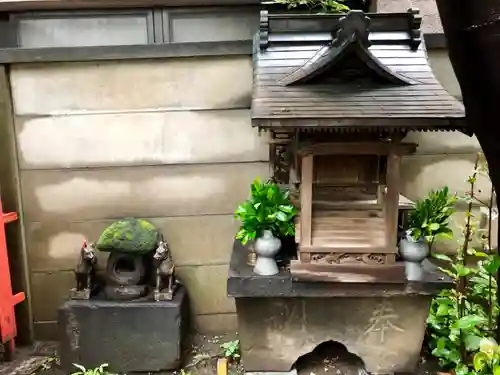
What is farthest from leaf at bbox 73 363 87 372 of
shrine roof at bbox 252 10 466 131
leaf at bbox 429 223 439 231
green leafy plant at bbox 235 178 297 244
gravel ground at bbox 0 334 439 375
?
leaf at bbox 429 223 439 231

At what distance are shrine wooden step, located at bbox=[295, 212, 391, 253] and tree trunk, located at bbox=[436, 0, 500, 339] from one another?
87 cm

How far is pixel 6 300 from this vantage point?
3350 mm

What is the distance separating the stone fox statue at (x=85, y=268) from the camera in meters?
3.27

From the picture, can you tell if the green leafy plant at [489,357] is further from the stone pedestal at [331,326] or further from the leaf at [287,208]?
the leaf at [287,208]

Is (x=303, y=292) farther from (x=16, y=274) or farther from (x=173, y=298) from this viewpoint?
(x=16, y=274)

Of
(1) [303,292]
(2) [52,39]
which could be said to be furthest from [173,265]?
(2) [52,39]

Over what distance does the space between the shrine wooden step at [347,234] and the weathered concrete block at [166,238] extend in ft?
3.44

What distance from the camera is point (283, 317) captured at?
2.79 m

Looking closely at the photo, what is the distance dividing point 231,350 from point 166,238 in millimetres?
949

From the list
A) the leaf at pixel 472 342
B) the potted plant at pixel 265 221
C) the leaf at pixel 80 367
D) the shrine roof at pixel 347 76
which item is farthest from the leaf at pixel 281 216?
the leaf at pixel 80 367

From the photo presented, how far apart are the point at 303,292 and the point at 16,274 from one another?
2269 mm

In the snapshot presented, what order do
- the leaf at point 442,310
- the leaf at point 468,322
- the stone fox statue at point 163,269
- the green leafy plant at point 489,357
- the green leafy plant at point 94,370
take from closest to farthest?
the green leafy plant at point 489,357
the leaf at point 468,322
the leaf at point 442,310
the green leafy plant at point 94,370
the stone fox statue at point 163,269

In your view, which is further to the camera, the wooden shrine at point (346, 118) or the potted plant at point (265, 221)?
the potted plant at point (265, 221)

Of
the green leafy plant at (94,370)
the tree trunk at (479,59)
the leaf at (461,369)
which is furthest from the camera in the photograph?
the green leafy plant at (94,370)
